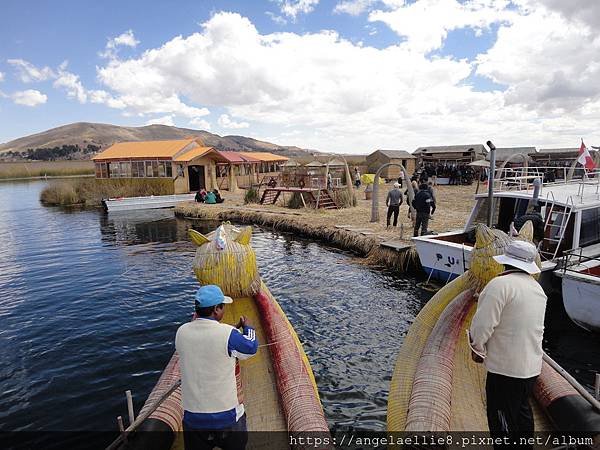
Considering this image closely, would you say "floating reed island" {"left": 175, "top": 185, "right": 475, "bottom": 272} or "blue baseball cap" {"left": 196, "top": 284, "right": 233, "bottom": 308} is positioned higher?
"blue baseball cap" {"left": 196, "top": 284, "right": 233, "bottom": 308}

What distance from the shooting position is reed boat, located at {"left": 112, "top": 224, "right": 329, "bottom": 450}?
13.6ft

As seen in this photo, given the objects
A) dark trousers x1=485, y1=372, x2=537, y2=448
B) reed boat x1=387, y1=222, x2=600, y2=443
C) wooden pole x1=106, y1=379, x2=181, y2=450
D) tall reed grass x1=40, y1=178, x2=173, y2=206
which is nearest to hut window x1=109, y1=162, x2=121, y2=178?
tall reed grass x1=40, y1=178, x2=173, y2=206

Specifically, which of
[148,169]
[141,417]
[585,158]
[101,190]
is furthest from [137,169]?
[141,417]

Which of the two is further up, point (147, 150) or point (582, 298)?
point (147, 150)

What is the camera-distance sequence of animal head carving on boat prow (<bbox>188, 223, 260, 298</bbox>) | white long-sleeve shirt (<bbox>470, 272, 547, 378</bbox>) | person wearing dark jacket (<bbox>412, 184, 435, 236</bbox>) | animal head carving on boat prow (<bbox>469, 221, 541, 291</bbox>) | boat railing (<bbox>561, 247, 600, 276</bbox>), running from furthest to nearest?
person wearing dark jacket (<bbox>412, 184, 435, 236</bbox>)
boat railing (<bbox>561, 247, 600, 276</bbox>)
animal head carving on boat prow (<bbox>469, 221, 541, 291</bbox>)
animal head carving on boat prow (<bbox>188, 223, 260, 298</bbox>)
white long-sleeve shirt (<bbox>470, 272, 547, 378</bbox>)

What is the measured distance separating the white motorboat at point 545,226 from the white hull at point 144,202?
75.5 ft

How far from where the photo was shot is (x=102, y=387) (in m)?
6.89

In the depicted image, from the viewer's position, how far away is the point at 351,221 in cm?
1877

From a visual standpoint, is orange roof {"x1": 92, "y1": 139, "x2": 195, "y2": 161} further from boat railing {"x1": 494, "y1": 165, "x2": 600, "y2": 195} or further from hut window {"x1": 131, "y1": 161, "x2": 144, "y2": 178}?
boat railing {"x1": 494, "y1": 165, "x2": 600, "y2": 195}

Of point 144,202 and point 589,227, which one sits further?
point 144,202

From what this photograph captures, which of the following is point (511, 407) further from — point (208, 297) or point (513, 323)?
point (208, 297)

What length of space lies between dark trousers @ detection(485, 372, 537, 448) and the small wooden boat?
535cm

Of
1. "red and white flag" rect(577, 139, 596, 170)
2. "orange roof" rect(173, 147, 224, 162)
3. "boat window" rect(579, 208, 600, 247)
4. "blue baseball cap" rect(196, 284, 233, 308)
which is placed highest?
"orange roof" rect(173, 147, 224, 162)

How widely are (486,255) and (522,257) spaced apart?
1.84 metres
